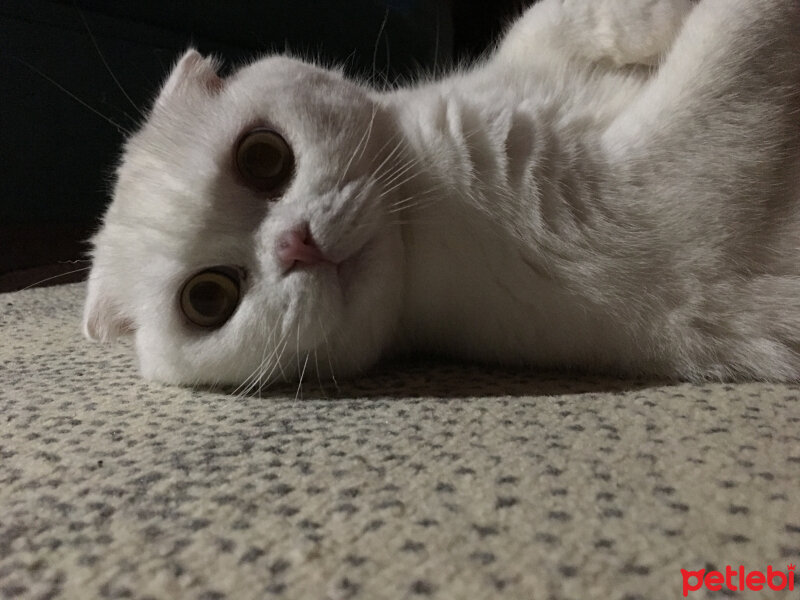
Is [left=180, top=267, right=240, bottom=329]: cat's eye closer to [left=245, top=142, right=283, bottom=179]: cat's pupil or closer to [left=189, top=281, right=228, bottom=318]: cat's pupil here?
[left=189, top=281, right=228, bottom=318]: cat's pupil

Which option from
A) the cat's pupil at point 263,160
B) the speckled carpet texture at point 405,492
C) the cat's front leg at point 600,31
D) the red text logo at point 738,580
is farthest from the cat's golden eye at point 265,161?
the red text logo at point 738,580

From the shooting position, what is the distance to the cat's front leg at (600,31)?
1.00 metres

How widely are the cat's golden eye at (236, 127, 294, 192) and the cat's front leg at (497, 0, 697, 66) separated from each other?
482 millimetres

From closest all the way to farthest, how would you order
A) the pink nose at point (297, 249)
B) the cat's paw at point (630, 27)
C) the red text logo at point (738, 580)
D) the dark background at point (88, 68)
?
the red text logo at point (738, 580) < the pink nose at point (297, 249) < the cat's paw at point (630, 27) < the dark background at point (88, 68)

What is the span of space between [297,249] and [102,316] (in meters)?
0.42

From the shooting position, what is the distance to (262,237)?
817mm

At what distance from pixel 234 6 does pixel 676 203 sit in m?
1.60

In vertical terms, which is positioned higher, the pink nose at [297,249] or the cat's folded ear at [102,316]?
the pink nose at [297,249]

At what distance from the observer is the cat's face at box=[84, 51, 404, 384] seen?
2.67ft

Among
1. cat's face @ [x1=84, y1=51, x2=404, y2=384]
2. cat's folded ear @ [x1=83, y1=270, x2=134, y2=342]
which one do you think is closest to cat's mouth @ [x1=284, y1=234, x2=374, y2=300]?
cat's face @ [x1=84, y1=51, x2=404, y2=384]

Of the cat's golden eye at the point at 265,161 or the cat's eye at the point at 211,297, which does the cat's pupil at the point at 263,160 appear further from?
the cat's eye at the point at 211,297

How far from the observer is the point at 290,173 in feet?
2.78

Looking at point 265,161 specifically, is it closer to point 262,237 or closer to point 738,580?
point 262,237

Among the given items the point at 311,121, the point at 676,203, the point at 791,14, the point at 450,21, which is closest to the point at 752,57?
the point at 791,14
